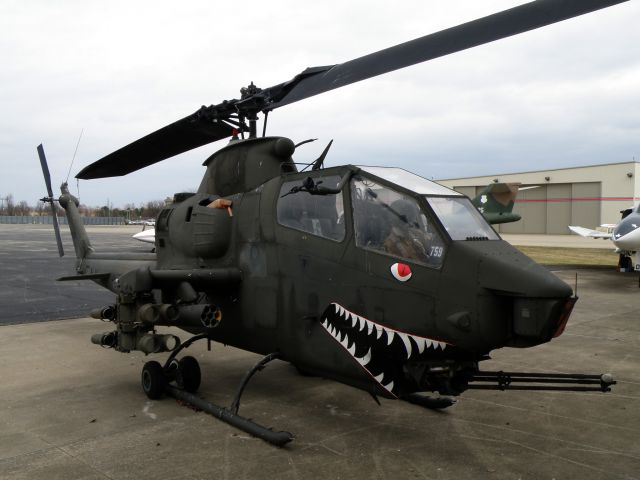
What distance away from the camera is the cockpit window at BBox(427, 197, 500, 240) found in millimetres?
4699

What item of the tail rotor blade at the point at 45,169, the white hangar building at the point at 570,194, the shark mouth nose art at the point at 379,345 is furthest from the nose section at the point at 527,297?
the white hangar building at the point at 570,194

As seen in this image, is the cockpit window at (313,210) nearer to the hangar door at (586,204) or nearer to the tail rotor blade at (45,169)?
the tail rotor blade at (45,169)

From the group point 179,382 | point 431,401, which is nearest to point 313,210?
point 431,401

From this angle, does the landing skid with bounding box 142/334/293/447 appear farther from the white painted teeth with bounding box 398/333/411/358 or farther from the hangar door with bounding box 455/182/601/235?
the hangar door with bounding box 455/182/601/235

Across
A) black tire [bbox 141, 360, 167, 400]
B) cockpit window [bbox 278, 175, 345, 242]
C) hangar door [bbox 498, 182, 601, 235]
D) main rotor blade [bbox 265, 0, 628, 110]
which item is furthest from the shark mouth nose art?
hangar door [bbox 498, 182, 601, 235]

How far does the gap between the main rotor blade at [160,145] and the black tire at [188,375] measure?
3037 millimetres

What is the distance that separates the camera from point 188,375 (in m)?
6.95

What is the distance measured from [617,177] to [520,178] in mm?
10359

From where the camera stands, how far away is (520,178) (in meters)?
66.2

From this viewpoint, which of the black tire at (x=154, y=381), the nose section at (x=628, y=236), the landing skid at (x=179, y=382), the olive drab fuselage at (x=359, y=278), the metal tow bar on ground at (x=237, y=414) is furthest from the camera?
the nose section at (x=628, y=236)

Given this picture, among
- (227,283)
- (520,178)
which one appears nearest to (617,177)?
(520,178)

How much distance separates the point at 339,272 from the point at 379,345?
0.79 m

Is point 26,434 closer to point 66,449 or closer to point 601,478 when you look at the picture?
point 66,449

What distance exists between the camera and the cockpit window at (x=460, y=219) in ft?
15.4
